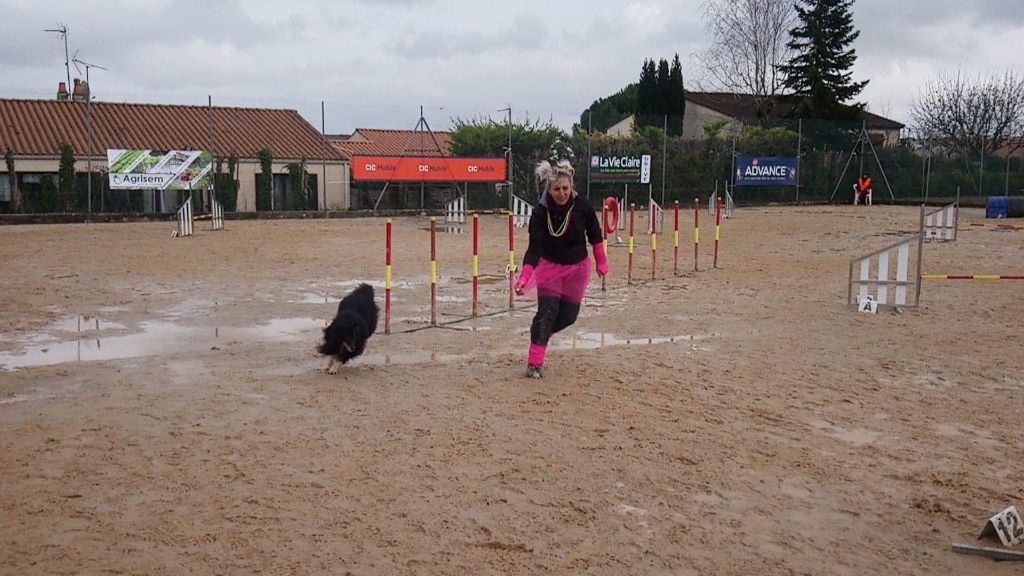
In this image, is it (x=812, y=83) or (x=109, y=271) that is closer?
(x=109, y=271)

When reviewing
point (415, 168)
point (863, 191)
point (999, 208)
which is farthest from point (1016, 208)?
point (415, 168)

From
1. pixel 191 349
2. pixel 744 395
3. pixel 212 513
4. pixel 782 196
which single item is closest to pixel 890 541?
pixel 744 395

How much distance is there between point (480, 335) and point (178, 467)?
4834 mm

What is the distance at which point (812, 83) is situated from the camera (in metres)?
50.6

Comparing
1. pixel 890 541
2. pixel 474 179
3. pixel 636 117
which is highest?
pixel 636 117

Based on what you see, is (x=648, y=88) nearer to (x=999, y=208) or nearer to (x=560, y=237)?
(x=999, y=208)

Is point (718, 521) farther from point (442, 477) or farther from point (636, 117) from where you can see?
point (636, 117)

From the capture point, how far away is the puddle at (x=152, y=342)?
825 centimetres

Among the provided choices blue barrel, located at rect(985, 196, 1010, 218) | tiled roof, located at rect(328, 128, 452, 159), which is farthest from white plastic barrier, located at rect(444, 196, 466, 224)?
blue barrel, located at rect(985, 196, 1010, 218)

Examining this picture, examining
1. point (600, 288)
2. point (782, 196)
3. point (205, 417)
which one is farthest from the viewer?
point (782, 196)

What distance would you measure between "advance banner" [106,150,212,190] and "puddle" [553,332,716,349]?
847 inches

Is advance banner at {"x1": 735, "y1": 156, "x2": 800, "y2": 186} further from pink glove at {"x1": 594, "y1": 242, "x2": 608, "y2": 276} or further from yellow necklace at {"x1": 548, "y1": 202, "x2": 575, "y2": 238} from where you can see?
yellow necklace at {"x1": 548, "y1": 202, "x2": 575, "y2": 238}

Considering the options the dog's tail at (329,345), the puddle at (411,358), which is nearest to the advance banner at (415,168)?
the puddle at (411,358)

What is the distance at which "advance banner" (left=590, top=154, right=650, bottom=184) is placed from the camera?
34.4 meters
